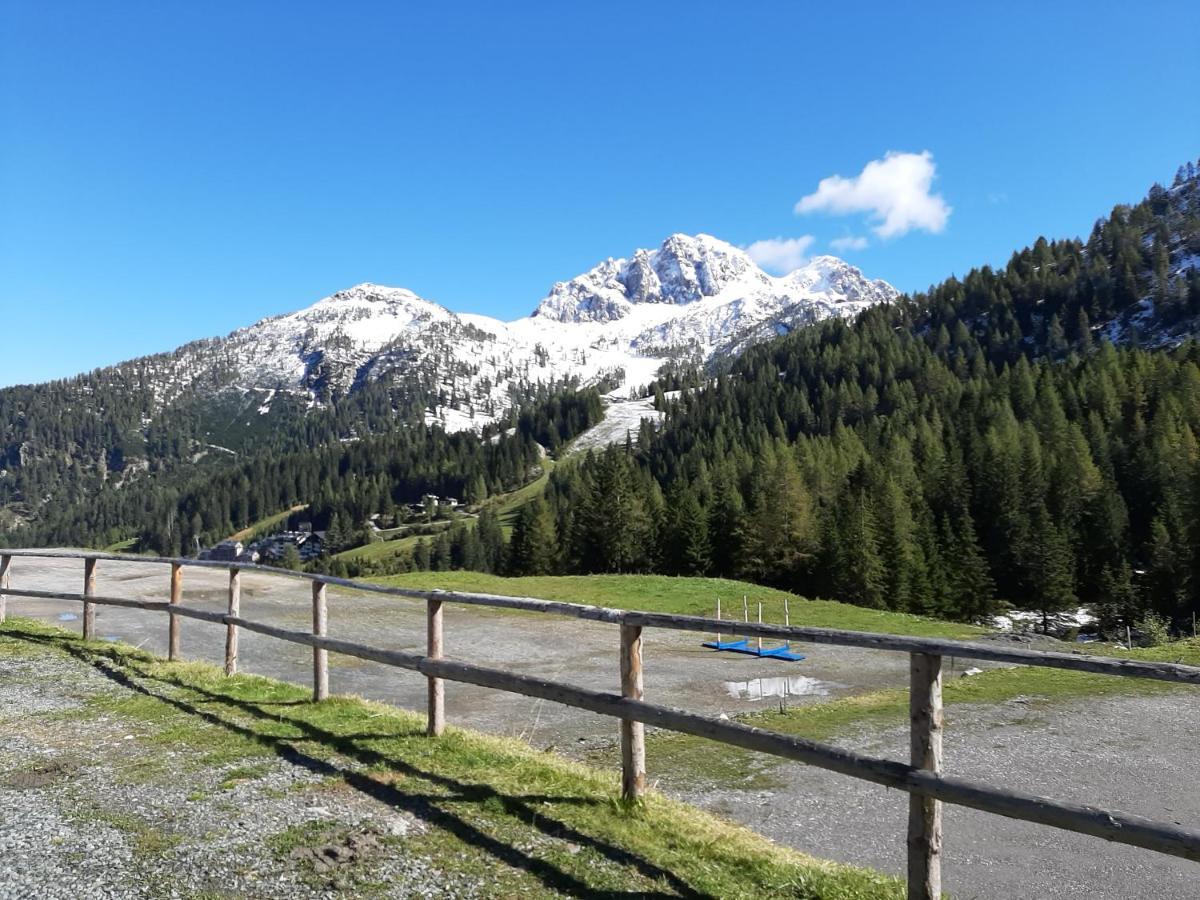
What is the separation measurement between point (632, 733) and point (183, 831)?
4.30 m

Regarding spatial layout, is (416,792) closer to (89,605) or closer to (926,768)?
(926,768)

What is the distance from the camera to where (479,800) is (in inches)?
300

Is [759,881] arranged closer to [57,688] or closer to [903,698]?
[903,698]

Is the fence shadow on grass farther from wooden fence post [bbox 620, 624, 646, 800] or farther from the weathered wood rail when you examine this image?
the weathered wood rail

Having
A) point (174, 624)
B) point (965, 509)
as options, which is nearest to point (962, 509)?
point (965, 509)

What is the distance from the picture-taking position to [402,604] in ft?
104

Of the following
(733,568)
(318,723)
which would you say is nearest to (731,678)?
(318,723)

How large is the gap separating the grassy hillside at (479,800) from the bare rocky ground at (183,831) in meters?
0.09

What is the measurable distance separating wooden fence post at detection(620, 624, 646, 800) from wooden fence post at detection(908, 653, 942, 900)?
286cm

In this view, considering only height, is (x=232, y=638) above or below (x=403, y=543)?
above

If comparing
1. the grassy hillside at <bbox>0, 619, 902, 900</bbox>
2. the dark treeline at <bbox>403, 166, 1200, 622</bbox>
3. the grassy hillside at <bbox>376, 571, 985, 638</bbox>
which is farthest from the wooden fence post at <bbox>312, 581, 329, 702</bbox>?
the dark treeline at <bbox>403, 166, 1200, 622</bbox>

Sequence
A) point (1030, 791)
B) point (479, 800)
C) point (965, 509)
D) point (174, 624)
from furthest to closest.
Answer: point (965, 509) < point (174, 624) < point (1030, 791) < point (479, 800)

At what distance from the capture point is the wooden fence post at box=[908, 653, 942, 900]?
5.46 meters

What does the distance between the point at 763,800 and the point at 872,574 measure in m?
66.1
